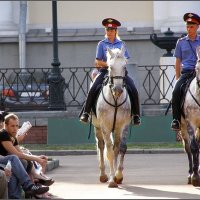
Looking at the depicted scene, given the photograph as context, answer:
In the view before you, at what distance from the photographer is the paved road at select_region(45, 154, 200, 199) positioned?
15535 millimetres

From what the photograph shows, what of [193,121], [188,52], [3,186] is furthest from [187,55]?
[3,186]

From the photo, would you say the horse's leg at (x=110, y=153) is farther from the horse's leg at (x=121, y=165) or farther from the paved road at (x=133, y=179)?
the horse's leg at (x=121, y=165)

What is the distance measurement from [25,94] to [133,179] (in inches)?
444

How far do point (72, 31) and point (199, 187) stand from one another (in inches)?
923

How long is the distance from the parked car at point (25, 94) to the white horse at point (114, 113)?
37.8 feet

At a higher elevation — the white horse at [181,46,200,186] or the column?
the column

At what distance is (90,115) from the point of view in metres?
18.0

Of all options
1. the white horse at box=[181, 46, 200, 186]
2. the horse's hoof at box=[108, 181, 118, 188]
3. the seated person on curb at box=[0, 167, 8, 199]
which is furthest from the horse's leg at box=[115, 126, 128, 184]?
the seated person on curb at box=[0, 167, 8, 199]

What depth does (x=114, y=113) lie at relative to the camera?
17.2 m

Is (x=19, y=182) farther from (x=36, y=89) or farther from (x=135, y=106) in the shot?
(x=36, y=89)

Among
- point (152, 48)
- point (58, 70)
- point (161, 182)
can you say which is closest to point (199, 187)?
point (161, 182)

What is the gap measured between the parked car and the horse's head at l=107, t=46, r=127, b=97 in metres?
12.2

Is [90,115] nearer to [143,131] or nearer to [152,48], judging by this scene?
[143,131]

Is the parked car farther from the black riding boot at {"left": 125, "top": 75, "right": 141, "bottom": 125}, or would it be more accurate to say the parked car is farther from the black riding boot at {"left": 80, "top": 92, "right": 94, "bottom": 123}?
the black riding boot at {"left": 125, "top": 75, "right": 141, "bottom": 125}
